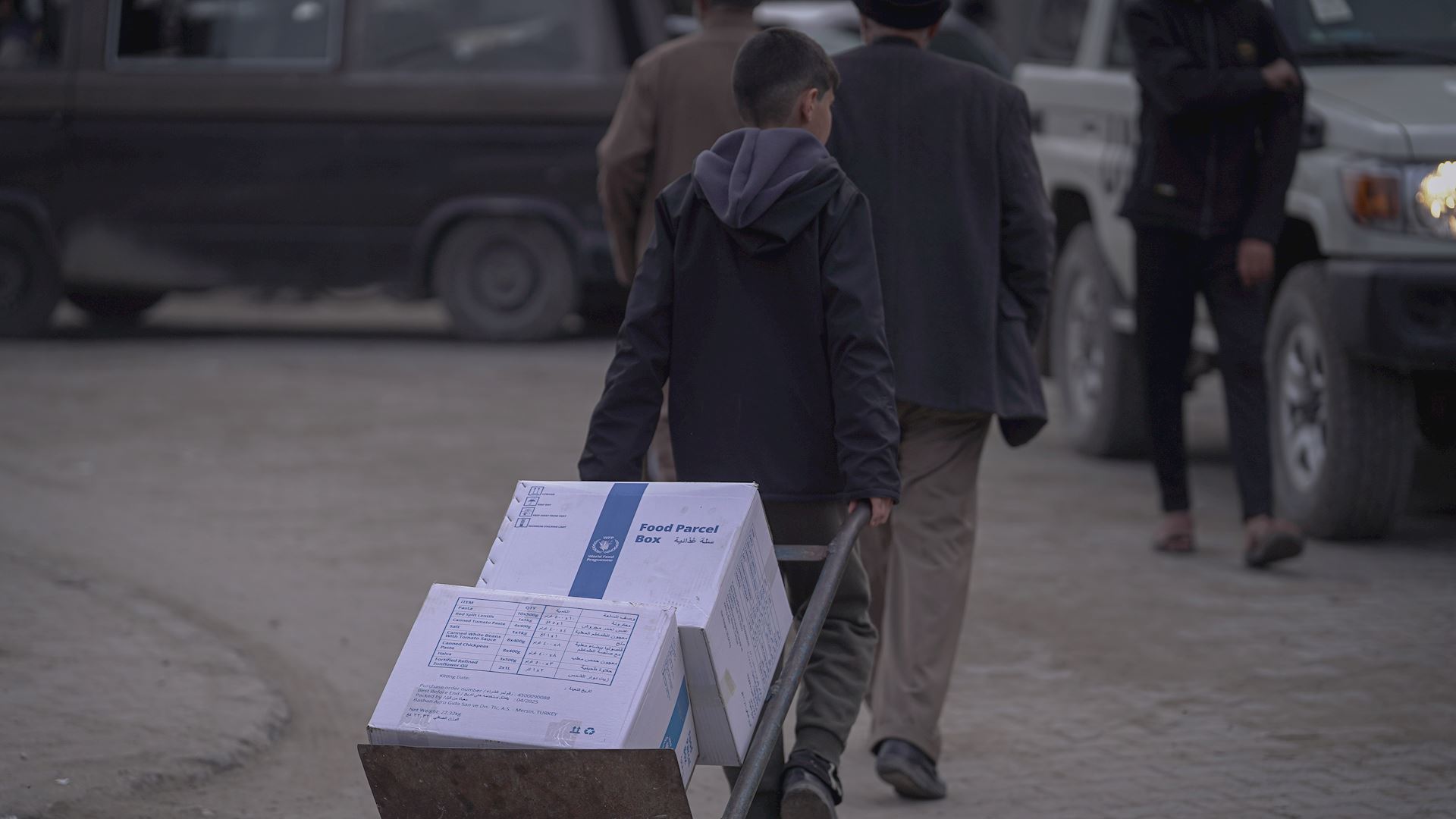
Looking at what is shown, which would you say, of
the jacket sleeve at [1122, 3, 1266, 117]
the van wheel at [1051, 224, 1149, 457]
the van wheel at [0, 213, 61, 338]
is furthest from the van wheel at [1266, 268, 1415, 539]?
the van wheel at [0, 213, 61, 338]

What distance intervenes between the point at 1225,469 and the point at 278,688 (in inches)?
184

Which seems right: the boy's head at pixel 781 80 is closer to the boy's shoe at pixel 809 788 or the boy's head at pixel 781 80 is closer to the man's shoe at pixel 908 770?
the boy's shoe at pixel 809 788

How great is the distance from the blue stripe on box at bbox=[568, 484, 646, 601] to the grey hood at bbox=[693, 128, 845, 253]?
561mm

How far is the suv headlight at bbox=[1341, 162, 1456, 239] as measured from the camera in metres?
6.20

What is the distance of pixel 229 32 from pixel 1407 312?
771 cm

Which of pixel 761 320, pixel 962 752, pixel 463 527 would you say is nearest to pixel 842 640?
pixel 761 320

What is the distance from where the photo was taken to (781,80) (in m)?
3.60

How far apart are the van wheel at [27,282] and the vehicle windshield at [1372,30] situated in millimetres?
7609

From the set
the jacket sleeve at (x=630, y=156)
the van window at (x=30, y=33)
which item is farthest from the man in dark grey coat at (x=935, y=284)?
the van window at (x=30, y=33)

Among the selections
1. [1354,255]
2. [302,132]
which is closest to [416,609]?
[1354,255]

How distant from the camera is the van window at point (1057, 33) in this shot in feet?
28.4

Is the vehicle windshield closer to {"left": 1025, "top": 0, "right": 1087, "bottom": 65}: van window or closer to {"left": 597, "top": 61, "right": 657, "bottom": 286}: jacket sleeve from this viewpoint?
{"left": 1025, "top": 0, "right": 1087, "bottom": 65}: van window

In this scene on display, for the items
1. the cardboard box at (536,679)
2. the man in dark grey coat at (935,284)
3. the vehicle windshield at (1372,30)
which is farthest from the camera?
the vehicle windshield at (1372,30)

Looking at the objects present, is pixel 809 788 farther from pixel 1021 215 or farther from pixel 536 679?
pixel 1021 215
